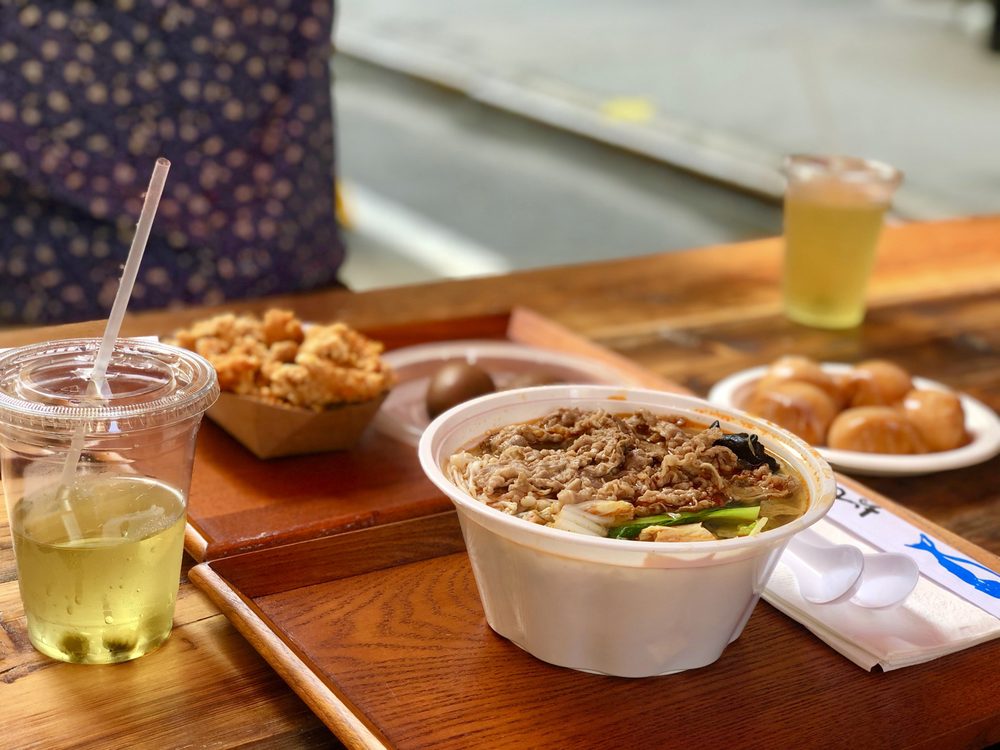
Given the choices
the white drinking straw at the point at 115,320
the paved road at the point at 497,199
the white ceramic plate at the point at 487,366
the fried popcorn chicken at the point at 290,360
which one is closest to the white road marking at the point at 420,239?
the paved road at the point at 497,199

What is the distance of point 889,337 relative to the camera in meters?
1.88

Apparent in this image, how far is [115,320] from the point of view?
0.90 metres

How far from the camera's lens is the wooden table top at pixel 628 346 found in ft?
2.70

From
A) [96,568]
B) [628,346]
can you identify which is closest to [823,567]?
[96,568]

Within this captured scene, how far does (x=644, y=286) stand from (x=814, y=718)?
1.27 metres

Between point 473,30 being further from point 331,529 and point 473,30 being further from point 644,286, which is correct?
point 331,529

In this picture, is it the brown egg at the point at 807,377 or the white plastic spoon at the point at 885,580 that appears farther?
the brown egg at the point at 807,377

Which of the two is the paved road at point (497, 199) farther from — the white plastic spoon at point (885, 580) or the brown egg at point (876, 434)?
the white plastic spoon at point (885, 580)

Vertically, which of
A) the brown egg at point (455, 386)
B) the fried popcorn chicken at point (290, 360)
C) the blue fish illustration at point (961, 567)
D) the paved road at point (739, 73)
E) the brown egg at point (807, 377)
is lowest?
the paved road at point (739, 73)

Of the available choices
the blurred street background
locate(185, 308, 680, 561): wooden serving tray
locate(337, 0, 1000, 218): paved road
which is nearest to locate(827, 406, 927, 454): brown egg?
locate(185, 308, 680, 561): wooden serving tray

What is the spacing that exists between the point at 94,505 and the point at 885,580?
670 millimetres

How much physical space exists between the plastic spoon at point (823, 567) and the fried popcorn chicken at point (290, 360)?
0.49 metres

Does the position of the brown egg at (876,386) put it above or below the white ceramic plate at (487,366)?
above

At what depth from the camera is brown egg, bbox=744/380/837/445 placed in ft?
4.52
